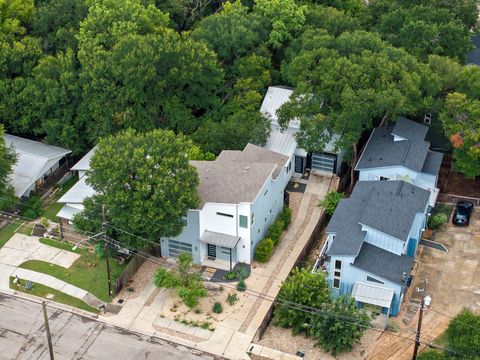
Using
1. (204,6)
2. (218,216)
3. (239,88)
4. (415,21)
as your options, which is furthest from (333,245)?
(204,6)

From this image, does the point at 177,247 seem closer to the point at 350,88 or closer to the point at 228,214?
the point at 228,214

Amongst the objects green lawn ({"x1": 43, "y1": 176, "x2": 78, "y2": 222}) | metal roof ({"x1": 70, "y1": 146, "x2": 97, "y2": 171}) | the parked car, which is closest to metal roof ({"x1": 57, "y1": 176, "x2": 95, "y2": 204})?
green lawn ({"x1": 43, "y1": 176, "x2": 78, "y2": 222})

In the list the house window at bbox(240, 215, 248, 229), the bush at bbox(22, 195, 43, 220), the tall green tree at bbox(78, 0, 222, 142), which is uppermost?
the tall green tree at bbox(78, 0, 222, 142)

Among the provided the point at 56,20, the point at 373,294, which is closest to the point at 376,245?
the point at 373,294

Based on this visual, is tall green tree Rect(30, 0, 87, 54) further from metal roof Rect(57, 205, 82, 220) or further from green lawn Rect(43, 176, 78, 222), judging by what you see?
metal roof Rect(57, 205, 82, 220)

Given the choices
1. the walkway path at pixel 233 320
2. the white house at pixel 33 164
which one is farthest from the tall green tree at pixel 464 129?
the white house at pixel 33 164

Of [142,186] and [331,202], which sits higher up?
[142,186]
